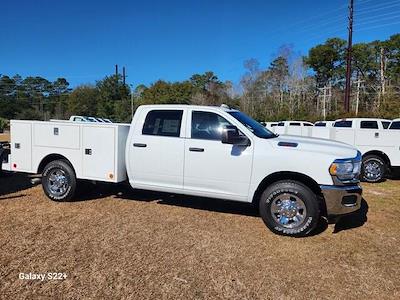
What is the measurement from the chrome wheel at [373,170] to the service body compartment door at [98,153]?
24.5 feet

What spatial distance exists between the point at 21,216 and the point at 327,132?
31.7 ft

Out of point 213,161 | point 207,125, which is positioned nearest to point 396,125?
point 207,125

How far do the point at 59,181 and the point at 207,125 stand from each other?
3189 millimetres

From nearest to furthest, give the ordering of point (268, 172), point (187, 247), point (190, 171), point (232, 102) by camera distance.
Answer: point (187, 247)
point (268, 172)
point (190, 171)
point (232, 102)

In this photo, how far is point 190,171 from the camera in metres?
6.18

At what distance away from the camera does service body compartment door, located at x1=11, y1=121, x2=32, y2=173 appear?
23.8ft

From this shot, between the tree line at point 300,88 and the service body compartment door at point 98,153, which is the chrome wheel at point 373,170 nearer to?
the service body compartment door at point 98,153

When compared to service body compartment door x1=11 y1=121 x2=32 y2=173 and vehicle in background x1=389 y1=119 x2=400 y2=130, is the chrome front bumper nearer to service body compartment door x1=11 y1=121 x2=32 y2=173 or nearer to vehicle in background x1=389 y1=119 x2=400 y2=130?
service body compartment door x1=11 y1=121 x2=32 y2=173

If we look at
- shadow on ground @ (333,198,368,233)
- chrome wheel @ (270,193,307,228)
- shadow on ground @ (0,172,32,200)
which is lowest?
shadow on ground @ (333,198,368,233)

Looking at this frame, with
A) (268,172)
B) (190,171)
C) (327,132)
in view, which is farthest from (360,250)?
(327,132)

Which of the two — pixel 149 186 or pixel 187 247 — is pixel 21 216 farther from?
pixel 187 247

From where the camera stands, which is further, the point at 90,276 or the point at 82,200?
the point at 82,200

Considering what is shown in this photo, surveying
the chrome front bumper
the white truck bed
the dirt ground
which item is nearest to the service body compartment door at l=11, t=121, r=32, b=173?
the white truck bed

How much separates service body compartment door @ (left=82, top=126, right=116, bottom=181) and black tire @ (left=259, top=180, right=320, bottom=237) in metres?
2.87
